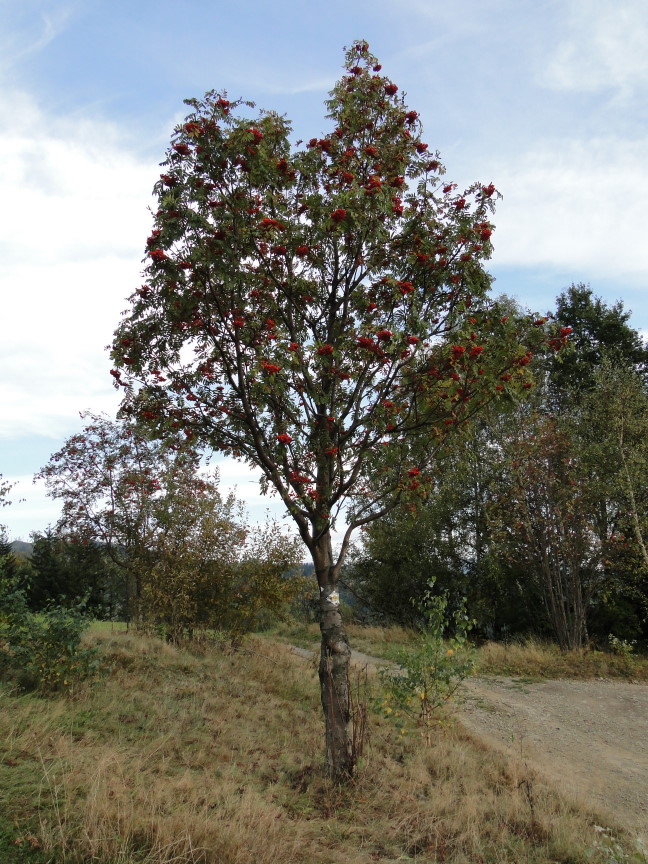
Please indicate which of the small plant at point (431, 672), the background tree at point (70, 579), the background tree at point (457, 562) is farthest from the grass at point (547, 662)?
the background tree at point (70, 579)

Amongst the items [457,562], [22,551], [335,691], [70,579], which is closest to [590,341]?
[457,562]

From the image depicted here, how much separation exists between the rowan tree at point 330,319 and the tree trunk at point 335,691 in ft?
0.06

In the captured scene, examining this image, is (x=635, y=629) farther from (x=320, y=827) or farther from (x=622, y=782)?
(x=320, y=827)

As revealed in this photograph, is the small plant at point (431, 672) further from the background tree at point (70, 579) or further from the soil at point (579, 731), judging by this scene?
the background tree at point (70, 579)

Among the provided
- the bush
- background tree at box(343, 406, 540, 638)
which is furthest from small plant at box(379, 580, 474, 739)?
background tree at box(343, 406, 540, 638)

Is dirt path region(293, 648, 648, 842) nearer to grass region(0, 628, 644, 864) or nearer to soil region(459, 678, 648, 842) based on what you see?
soil region(459, 678, 648, 842)

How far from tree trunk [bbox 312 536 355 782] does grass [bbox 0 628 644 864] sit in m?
0.22

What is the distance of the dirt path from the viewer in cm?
576

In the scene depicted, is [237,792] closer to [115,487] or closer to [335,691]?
[335,691]

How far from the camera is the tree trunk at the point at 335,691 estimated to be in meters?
4.84

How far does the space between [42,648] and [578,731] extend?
25.3 ft

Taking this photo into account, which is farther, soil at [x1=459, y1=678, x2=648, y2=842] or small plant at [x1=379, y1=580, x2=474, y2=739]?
small plant at [x1=379, y1=580, x2=474, y2=739]

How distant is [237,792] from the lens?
438cm

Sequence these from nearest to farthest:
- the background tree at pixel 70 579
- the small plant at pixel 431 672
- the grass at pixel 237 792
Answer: the grass at pixel 237 792 → the small plant at pixel 431 672 → the background tree at pixel 70 579
